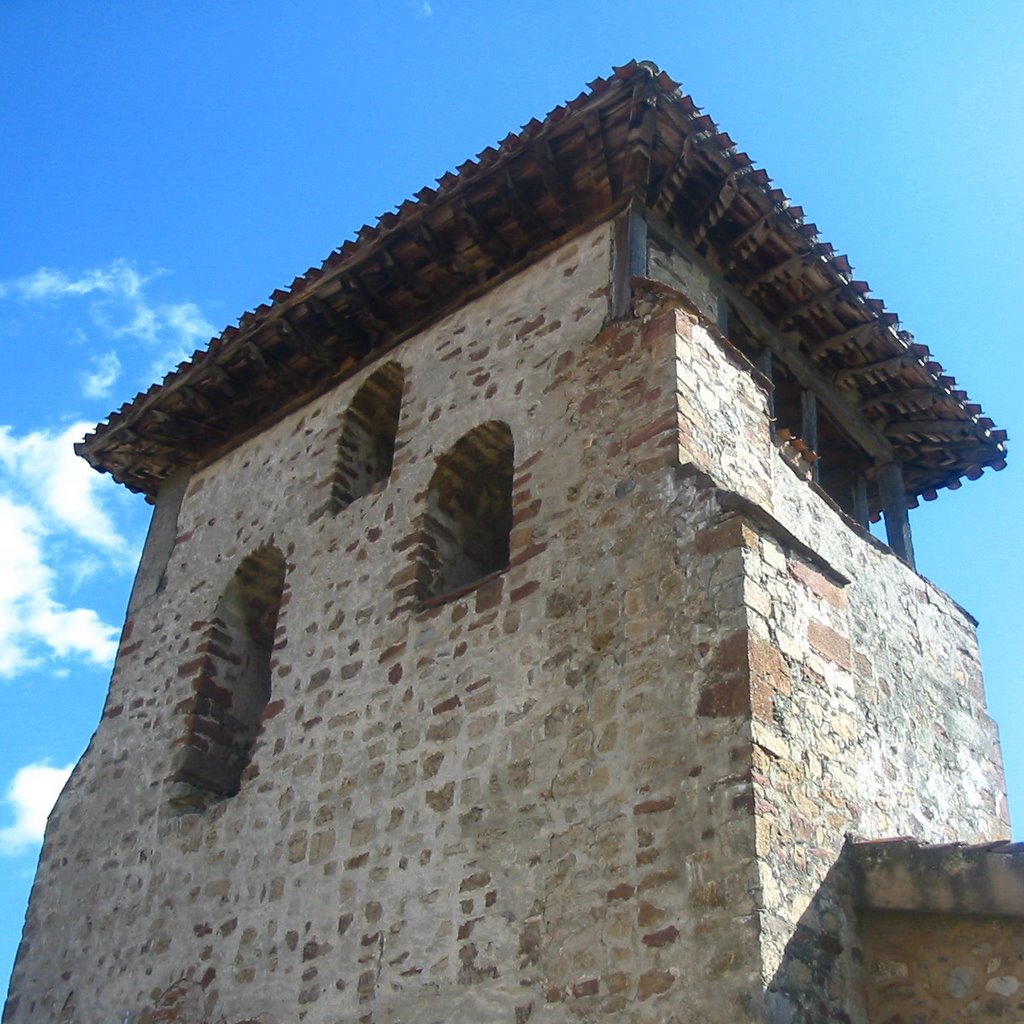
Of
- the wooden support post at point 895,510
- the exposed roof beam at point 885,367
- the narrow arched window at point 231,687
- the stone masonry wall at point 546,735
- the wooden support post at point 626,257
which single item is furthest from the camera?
the wooden support post at point 895,510

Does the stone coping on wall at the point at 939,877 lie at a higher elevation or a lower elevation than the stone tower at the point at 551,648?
lower

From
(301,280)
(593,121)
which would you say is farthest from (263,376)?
(593,121)

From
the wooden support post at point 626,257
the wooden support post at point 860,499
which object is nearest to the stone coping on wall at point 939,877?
the wooden support post at point 626,257

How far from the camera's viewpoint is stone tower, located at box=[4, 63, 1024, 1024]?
550cm

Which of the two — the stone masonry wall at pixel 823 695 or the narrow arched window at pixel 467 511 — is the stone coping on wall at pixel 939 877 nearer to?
the stone masonry wall at pixel 823 695

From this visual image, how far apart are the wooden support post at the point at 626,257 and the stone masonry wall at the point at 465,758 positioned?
0.48ft

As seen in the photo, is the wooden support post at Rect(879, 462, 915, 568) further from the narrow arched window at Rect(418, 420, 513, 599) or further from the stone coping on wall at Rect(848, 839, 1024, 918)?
the stone coping on wall at Rect(848, 839, 1024, 918)

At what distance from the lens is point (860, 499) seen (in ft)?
32.9

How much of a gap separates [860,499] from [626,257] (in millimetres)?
3258

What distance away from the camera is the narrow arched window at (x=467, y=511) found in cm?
799

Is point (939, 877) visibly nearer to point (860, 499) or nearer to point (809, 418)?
point (809, 418)

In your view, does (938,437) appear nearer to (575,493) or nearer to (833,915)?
(575,493)

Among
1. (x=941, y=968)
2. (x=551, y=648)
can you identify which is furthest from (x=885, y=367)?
(x=941, y=968)

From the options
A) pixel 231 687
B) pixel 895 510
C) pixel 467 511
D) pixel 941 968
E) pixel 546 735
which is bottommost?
pixel 941 968
